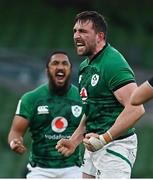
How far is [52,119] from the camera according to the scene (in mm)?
6703

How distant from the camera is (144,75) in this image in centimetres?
1381

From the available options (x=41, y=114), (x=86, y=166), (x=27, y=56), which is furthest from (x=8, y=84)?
(x=86, y=166)

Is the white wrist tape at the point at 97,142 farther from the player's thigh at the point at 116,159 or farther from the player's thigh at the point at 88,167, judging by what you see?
the player's thigh at the point at 88,167

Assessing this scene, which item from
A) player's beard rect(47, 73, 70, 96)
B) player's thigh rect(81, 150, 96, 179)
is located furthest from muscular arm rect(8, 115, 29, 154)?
player's thigh rect(81, 150, 96, 179)

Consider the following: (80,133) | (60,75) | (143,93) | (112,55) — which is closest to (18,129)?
(60,75)

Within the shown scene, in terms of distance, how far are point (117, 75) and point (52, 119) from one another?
1.91m

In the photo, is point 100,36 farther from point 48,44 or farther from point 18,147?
point 48,44

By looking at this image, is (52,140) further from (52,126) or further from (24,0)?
(24,0)

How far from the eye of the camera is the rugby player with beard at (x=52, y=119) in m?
6.68

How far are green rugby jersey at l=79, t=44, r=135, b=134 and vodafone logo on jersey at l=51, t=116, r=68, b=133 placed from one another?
4.72 ft

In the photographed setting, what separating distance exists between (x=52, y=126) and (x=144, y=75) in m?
7.34

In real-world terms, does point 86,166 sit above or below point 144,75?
below

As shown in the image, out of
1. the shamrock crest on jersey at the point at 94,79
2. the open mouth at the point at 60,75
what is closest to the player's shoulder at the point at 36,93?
the open mouth at the point at 60,75

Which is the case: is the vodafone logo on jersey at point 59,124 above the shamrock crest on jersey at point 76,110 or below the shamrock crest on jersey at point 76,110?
below
